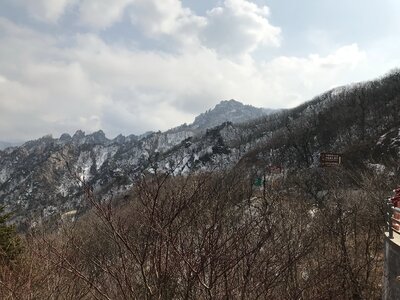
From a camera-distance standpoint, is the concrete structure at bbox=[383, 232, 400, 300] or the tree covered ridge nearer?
the tree covered ridge

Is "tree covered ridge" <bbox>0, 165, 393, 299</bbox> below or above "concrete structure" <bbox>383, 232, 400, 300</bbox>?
above

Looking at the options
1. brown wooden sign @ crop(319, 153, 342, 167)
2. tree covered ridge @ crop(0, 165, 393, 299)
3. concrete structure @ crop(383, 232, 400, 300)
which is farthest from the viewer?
brown wooden sign @ crop(319, 153, 342, 167)

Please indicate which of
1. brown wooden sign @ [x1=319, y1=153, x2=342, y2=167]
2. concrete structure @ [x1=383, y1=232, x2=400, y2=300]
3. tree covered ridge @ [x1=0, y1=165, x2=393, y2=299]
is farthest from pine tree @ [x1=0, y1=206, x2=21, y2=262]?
brown wooden sign @ [x1=319, y1=153, x2=342, y2=167]

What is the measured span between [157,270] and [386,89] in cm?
15233

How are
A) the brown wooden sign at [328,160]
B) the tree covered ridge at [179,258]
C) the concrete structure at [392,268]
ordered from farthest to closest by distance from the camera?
1. the brown wooden sign at [328,160]
2. the concrete structure at [392,268]
3. the tree covered ridge at [179,258]

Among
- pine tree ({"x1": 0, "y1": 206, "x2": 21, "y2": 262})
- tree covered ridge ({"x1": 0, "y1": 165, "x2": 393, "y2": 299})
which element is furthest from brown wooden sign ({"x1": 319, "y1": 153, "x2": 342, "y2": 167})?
pine tree ({"x1": 0, "y1": 206, "x2": 21, "y2": 262})

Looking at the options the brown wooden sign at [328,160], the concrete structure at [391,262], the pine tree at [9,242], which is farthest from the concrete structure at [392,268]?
the brown wooden sign at [328,160]

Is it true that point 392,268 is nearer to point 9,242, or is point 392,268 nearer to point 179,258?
point 179,258

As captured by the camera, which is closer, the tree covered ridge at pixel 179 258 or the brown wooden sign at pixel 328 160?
the tree covered ridge at pixel 179 258

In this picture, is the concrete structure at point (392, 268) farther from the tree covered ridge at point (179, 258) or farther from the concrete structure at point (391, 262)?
the tree covered ridge at point (179, 258)

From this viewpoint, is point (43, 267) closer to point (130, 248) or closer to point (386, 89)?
point (130, 248)

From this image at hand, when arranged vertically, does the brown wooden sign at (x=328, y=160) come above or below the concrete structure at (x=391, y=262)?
above

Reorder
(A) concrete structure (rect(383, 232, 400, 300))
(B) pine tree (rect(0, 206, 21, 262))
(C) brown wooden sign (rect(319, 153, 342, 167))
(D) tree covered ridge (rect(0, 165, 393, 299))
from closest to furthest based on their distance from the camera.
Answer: (D) tree covered ridge (rect(0, 165, 393, 299))
(A) concrete structure (rect(383, 232, 400, 300))
(B) pine tree (rect(0, 206, 21, 262))
(C) brown wooden sign (rect(319, 153, 342, 167))

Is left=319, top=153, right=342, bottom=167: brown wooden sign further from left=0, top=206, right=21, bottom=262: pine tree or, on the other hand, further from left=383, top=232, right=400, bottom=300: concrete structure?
left=0, top=206, right=21, bottom=262: pine tree
